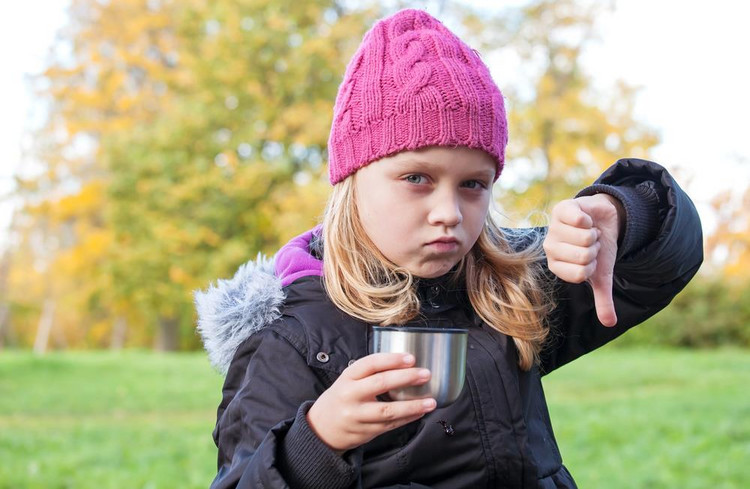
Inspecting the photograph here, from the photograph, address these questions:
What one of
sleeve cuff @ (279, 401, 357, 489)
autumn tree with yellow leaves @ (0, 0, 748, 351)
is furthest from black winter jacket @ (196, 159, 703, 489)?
autumn tree with yellow leaves @ (0, 0, 748, 351)

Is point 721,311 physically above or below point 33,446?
above

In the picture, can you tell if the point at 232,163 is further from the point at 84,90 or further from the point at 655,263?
the point at 655,263

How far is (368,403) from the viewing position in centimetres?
155

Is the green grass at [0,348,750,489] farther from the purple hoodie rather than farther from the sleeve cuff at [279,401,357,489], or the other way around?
the sleeve cuff at [279,401,357,489]

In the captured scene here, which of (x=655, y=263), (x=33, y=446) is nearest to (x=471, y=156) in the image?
(x=655, y=263)

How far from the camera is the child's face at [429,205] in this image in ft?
6.52

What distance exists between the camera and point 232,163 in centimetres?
2241

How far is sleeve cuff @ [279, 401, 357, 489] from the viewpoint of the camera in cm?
166

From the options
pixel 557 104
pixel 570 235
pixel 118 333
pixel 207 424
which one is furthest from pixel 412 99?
pixel 118 333

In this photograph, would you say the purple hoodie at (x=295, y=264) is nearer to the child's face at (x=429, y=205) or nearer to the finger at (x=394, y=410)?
the child's face at (x=429, y=205)

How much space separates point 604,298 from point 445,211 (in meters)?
0.43

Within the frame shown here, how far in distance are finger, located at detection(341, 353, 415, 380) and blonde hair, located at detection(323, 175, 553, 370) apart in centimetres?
54

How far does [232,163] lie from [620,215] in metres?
20.9

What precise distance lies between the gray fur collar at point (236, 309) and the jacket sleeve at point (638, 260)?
810mm
